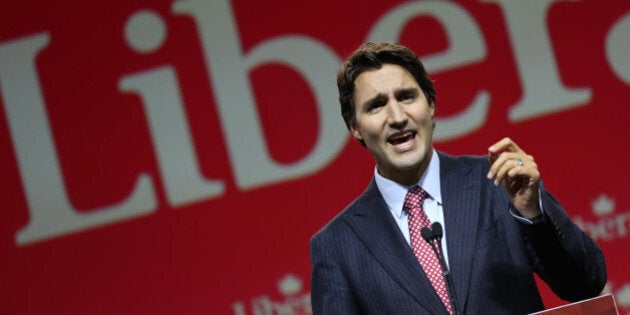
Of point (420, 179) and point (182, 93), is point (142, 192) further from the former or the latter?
point (420, 179)

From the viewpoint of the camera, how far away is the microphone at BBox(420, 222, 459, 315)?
193 centimetres

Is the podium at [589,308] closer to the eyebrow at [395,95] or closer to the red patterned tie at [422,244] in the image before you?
the red patterned tie at [422,244]

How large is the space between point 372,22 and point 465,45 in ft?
1.37

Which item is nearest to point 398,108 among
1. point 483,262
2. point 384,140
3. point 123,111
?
point 384,140

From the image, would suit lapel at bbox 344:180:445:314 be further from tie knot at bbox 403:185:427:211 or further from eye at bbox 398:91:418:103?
eye at bbox 398:91:418:103

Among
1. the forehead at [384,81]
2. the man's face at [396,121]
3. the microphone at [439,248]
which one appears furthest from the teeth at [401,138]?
the microphone at [439,248]

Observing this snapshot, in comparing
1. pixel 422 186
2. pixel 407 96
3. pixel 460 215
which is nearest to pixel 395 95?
pixel 407 96

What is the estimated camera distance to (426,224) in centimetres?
213

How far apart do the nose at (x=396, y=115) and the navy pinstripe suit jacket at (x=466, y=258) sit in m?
0.15

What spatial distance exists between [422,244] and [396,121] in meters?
0.29

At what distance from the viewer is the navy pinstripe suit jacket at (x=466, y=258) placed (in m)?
1.95

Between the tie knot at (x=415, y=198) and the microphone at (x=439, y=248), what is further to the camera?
the tie knot at (x=415, y=198)

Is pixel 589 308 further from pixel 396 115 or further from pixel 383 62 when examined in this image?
pixel 383 62

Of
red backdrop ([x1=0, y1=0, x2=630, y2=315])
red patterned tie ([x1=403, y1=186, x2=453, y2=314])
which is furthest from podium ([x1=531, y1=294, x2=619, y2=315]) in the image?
red backdrop ([x1=0, y1=0, x2=630, y2=315])
